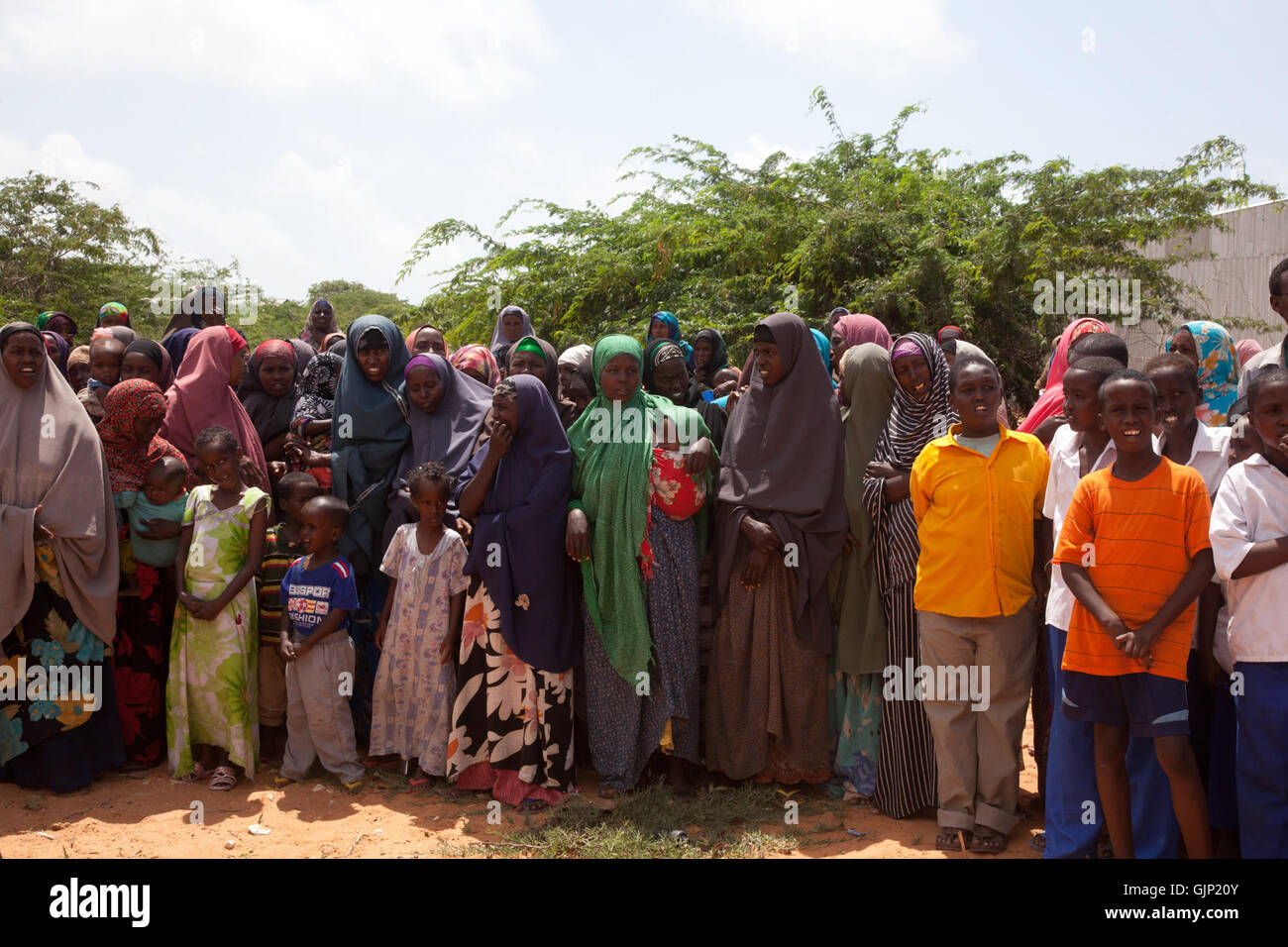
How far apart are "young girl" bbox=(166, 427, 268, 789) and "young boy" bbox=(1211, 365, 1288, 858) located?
429 cm

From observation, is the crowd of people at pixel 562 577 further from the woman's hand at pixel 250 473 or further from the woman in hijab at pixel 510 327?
the woman in hijab at pixel 510 327

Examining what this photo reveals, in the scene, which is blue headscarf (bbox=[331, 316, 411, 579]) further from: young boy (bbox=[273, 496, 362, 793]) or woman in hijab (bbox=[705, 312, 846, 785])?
woman in hijab (bbox=[705, 312, 846, 785])

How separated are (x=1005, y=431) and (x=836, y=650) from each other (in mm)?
1353

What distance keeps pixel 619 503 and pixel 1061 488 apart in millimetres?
1999

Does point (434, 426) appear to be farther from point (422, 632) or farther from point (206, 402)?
point (206, 402)

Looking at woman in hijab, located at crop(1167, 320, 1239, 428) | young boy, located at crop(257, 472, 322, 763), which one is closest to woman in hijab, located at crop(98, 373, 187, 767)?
young boy, located at crop(257, 472, 322, 763)

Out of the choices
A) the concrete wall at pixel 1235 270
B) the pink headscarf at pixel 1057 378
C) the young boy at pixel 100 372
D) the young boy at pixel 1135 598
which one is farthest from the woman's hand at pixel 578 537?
the concrete wall at pixel 1235 270

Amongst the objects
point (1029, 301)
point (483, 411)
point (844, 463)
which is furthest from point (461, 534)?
point (1029, 301)

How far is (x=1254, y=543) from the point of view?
3.19 metres

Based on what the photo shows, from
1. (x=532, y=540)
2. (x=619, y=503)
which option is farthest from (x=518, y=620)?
(x=619, y=503)

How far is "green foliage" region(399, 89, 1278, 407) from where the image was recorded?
10805 millimetres

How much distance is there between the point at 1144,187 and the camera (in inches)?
428

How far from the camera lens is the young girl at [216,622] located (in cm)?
485

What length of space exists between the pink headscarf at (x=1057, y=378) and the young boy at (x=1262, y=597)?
131cm
